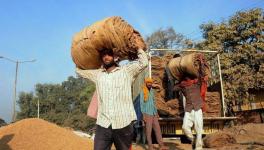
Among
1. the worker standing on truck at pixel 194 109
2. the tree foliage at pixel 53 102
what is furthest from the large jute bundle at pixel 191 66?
the tree foliage at pixel 53 102

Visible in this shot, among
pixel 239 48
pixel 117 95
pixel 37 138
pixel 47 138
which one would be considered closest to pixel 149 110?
pixel 47 138

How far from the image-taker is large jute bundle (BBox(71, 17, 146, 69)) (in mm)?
4457

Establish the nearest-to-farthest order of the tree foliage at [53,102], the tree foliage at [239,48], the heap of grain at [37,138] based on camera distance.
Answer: the heap of grain at [37,138] → the tree foliage at [239,48] → the tree foliage at [53,102]

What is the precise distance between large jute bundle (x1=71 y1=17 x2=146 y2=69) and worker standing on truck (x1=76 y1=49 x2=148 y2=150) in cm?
23

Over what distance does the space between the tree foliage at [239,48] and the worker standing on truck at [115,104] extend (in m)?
15.5

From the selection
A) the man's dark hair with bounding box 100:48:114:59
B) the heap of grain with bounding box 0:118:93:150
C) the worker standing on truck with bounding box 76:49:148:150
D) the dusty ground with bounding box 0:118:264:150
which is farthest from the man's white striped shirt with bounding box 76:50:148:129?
the heap of grain with bounding box 0:118:93:150

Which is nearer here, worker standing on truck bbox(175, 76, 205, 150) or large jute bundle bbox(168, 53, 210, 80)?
worker standing on truck bbox(175, 76, 205, 150)

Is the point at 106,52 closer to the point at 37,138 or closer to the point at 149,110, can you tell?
the point at 149,110

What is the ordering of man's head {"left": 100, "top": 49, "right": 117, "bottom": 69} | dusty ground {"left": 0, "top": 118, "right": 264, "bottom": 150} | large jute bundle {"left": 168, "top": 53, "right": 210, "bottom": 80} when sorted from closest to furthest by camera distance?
man's head {"left": 100, "top": 49, "right": 117, "bottom": 69} < large jute bundle {"left": 168, "top": 53, "right": 210, "bottom": 80} < dusty ground {"left": 0, "top": 118, "right": 264, "bottom": 150}

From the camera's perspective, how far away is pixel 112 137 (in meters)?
4.02

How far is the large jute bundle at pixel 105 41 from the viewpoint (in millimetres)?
4457

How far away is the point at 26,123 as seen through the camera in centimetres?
1227

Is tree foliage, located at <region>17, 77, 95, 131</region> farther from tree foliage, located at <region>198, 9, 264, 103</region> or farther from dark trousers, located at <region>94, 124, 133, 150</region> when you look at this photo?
dark trousers, located at <region>94, 124, 133, 150</region>

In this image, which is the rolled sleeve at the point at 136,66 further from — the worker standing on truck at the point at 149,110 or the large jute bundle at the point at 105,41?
the worker standing on truck at the point at 149,110
